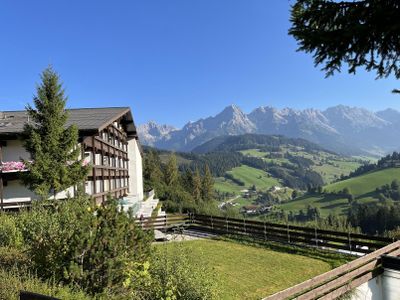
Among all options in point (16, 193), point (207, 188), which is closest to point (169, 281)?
point (16, 193)

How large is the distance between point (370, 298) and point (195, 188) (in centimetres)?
6232

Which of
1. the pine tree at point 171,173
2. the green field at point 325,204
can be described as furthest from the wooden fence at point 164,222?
the green field at point 325,204

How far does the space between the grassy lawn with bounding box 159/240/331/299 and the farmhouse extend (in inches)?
260

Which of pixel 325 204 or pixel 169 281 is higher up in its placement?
pixel 169 281

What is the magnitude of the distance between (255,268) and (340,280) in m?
6.27

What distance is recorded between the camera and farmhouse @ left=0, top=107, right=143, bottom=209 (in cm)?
2339

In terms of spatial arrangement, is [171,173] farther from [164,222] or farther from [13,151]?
[13,151]

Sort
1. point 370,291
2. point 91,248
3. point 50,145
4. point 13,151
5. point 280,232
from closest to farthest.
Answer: point 91,248 → point 370,291 → point 50,145 → point 280,232 → point 13,151

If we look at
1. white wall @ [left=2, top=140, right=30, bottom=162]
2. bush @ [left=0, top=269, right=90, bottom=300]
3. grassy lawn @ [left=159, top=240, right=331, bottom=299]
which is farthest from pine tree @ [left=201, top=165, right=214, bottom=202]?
bush @ [left=0, top=269, right=90, bottom=300]

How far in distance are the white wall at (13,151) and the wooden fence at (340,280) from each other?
20.9 meters

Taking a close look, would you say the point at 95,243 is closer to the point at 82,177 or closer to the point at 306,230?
the point at 82,177

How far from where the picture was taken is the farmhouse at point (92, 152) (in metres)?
23.4

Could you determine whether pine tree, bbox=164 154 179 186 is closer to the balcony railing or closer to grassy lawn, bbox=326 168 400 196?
the balcony railing

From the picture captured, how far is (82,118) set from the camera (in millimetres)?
27719
